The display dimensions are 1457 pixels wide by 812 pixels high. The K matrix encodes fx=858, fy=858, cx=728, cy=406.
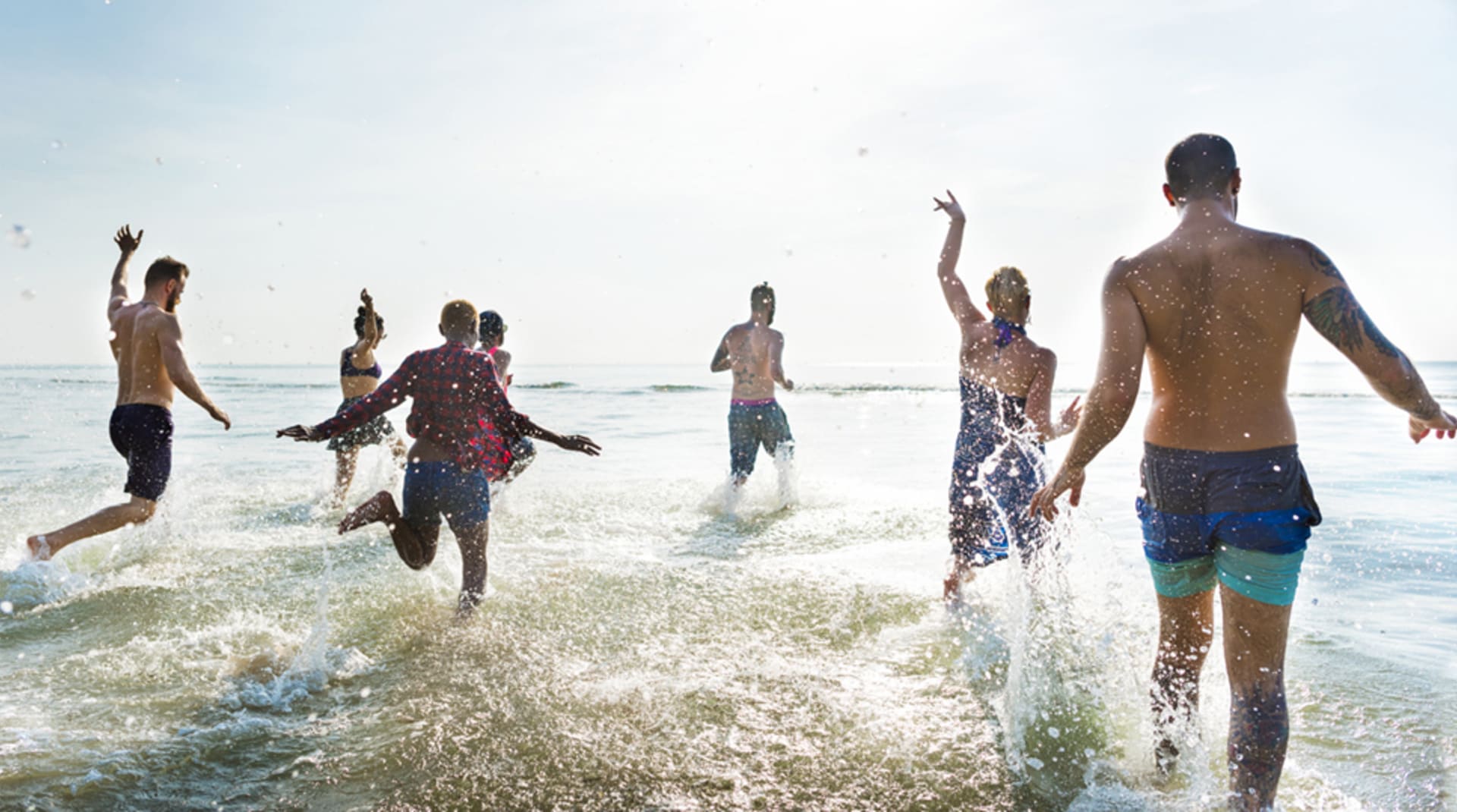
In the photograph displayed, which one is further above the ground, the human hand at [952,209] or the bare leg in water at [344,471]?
Answer: the human hand at [952,209]

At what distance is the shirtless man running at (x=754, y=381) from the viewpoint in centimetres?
838

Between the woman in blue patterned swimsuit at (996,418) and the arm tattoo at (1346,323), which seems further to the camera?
the woman in blue patterned swimsuit at (996,418)

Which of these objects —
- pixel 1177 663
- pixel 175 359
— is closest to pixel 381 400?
pixel 175 359

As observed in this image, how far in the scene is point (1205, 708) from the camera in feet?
11.6

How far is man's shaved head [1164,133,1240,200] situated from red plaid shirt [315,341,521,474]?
3337 mm

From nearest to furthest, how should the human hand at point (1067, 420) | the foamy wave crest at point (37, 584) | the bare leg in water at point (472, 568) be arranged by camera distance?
the human hand at point (1067, 420), the bare leg in water at point (472, 568), the foamy wave crest at point (37, 584)

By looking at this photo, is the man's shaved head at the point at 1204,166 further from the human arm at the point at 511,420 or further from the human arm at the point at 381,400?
the human arm at the point at 381,400

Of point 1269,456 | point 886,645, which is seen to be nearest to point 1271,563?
point 1269,456

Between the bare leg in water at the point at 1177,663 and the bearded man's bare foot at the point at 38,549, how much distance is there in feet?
20.1

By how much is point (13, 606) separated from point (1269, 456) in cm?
633

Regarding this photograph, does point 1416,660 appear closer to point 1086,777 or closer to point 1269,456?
point 1086,777

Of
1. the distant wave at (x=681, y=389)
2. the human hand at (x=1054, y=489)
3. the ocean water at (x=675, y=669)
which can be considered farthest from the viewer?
the distant wave at (x=681, y=389)

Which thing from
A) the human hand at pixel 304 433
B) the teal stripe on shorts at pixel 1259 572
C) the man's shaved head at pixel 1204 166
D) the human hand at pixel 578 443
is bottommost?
the teal stripe on shorts at pixel 1259 572

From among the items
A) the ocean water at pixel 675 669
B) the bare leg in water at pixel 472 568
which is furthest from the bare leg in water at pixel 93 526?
the bare leg in water at pixel 472 568
